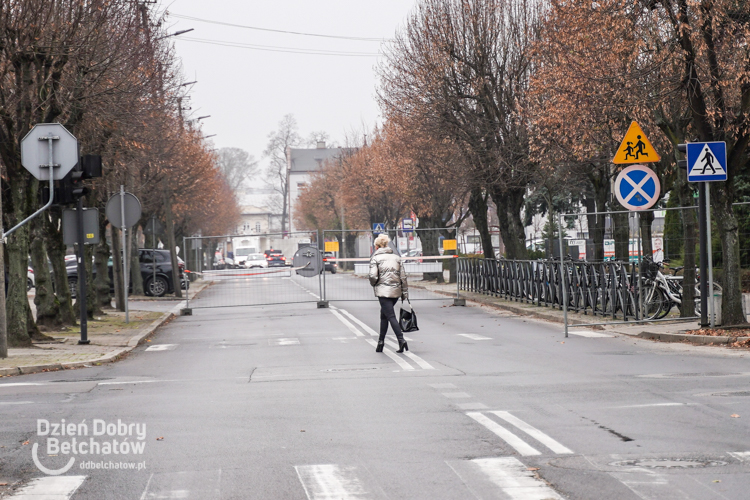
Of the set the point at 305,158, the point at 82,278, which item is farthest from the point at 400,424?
the point at 305,158

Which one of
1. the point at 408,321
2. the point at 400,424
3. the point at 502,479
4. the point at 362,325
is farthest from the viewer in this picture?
the point at 362,325

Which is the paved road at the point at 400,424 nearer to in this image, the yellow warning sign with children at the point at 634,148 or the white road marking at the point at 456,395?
the white road marking at the point at 456,395

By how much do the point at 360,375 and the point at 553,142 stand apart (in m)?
13.5

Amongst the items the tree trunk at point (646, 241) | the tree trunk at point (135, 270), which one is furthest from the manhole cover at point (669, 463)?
the tree trunk at point (135, 270)

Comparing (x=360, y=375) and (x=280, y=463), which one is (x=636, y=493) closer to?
(x=280, y=463)

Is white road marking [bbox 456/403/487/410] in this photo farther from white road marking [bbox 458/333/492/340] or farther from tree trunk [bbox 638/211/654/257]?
tree trunk [bbox 638/211/654/257]

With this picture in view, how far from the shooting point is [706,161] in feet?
48.8

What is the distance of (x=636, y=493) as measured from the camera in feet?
17.9

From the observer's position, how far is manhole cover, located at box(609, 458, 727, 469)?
617cm

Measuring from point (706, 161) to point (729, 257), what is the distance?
1597mm

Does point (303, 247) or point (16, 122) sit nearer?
point (16, 122)

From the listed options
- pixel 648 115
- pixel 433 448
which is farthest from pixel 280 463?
pixel 648 115

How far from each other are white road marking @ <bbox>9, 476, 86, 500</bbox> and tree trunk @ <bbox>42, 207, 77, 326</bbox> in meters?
15.3

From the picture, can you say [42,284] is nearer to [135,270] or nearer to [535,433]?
[535,433]
